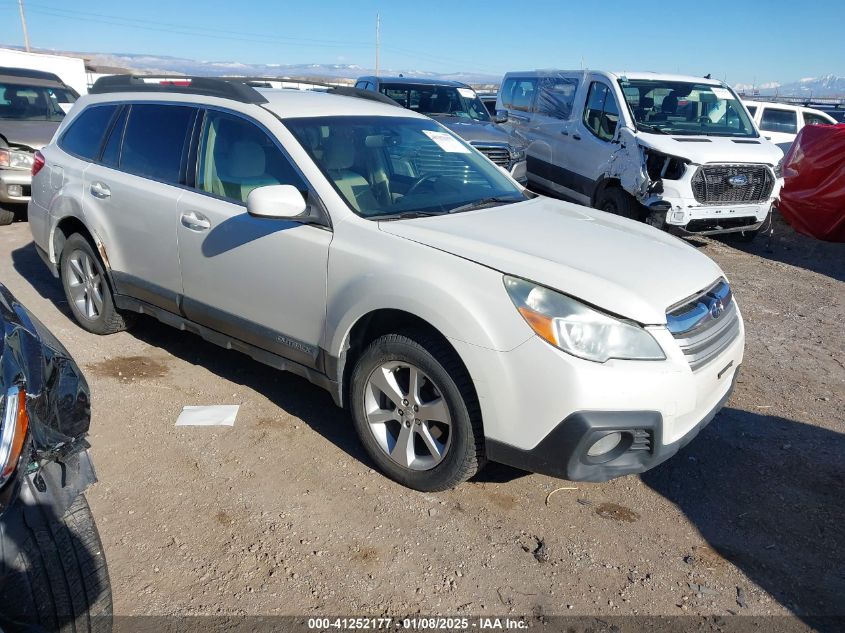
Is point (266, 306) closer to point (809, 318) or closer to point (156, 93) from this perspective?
point (156, 93)

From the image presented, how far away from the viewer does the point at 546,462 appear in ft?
9.23

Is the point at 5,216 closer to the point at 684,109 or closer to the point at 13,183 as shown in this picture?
the point at 13,183

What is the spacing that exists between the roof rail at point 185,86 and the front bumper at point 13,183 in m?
4.17

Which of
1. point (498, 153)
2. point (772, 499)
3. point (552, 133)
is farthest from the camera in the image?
point (552, 133)

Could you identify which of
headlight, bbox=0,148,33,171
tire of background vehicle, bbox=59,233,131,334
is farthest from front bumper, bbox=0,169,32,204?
tire of background vehicle, bbox=59,233,131,334

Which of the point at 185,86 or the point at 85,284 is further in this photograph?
the point at 85,284

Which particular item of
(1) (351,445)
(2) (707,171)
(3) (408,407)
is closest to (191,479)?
(1) (351,445)

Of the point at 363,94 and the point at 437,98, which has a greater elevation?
the point at 363,94

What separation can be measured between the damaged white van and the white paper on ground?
557 cm

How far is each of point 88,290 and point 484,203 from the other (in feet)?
10.1

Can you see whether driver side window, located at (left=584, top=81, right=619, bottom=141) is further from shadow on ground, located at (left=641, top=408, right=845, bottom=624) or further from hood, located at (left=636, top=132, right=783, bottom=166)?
shadow on ground, located at (left=641, top=408, right=845, bottom=624)

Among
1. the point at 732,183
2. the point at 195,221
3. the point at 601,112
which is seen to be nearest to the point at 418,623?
the point at 195,221

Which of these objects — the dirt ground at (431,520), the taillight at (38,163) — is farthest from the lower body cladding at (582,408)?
the taillight at (38,163)

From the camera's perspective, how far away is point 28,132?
9.09m
